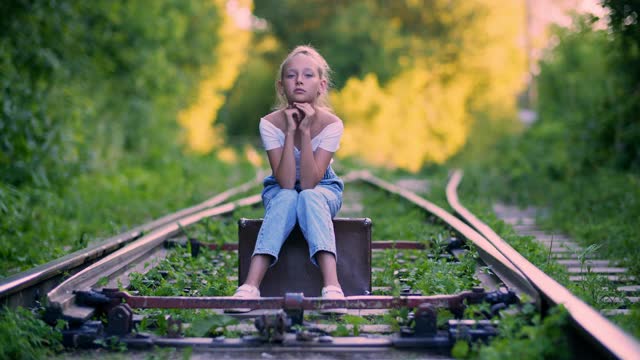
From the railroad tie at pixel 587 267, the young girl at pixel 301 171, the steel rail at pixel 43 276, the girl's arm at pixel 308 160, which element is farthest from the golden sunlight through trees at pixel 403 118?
the girl's arm at pixel 308 160

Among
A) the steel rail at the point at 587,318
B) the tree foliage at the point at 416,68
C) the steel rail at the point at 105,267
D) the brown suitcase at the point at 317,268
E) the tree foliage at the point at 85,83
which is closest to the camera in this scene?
the steel rail at the point at 587,318

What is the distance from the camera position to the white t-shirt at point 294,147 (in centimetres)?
427

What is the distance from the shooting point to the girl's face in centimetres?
427

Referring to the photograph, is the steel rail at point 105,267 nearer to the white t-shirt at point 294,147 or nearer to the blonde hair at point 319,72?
the white t-shirt at point 294,147

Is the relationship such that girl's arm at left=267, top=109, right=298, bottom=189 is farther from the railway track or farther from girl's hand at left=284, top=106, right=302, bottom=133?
the railway track

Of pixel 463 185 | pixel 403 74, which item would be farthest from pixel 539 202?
pixel 403 74

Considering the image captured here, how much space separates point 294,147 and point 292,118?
0.18 metres

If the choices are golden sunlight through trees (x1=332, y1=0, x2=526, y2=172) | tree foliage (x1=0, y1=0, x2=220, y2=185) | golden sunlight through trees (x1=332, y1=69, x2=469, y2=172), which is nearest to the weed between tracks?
tree foliage (x1=0, y1=0, x2=220, y2=185)

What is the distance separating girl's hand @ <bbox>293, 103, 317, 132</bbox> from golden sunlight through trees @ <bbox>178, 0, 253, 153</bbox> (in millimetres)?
19779

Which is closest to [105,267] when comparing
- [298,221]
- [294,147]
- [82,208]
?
[298,221]

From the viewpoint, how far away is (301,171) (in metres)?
4.16

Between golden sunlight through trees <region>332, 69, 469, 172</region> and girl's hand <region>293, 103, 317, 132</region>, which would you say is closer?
girl's hand <region>293, 103, 317, 132</region>

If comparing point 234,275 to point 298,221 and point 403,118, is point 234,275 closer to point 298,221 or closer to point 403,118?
point 298,221

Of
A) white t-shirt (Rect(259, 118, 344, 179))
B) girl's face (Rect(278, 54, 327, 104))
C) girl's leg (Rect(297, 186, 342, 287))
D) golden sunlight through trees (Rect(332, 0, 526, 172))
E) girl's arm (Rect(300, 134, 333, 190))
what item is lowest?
girl's leg (Rect(297, 186, 342, 287))
